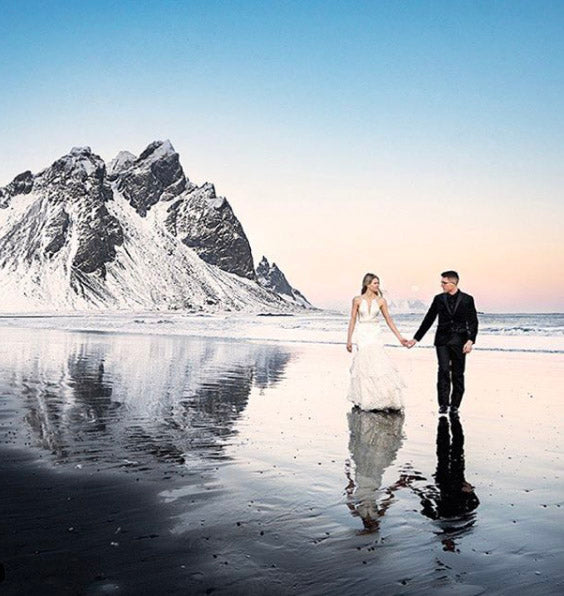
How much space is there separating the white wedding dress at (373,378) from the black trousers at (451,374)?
823 mm

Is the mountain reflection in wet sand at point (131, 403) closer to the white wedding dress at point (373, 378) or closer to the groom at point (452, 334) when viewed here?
the white wedding dress at point (373, 378)

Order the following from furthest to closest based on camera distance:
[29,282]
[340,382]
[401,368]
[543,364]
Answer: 1. [29,282]
2. [543,364]
3. [401,368]
4. [340,382]

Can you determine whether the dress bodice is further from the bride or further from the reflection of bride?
the reflection of bride

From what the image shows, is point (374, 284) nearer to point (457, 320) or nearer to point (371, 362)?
point (371, 362)

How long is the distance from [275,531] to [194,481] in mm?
1725

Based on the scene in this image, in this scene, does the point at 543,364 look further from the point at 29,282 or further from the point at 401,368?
the point at 29,282

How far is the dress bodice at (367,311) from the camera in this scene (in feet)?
41.1

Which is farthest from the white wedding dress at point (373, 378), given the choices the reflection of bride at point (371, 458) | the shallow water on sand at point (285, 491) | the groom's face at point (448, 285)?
the groom's face at point (448, 285)

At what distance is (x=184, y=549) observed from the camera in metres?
4.42

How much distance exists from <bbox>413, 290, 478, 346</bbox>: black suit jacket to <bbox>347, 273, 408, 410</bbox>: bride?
3.85 ft

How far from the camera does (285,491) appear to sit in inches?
241

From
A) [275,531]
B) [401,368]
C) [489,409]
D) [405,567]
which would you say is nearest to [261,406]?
[489,409]

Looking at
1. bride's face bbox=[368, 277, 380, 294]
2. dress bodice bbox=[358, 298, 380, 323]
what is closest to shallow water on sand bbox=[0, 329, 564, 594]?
dress bodice bbox=[358, 298, 380, 323]

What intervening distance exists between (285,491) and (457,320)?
7.42 metres
